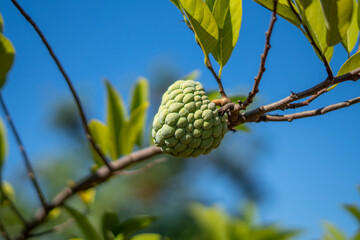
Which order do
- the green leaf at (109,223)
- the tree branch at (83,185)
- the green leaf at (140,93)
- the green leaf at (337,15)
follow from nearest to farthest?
the green leaf at (337,15) → the green leaf at (109,223) → the tree branch at (83,185) → the green leaf at (140,93)

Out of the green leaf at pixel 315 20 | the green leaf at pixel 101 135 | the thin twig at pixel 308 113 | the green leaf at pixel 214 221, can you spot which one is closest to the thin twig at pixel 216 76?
the thin twig at pixel 308 113

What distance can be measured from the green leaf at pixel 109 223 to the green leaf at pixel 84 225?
93 mm

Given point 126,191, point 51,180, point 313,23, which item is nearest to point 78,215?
point 313,23

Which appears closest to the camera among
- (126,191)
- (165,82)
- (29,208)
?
(29,208)

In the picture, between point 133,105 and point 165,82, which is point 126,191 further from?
point 133,105

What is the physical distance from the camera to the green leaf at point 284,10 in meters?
0.90

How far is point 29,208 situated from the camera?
19.3 ft

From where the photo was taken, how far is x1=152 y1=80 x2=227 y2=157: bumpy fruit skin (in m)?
0.93

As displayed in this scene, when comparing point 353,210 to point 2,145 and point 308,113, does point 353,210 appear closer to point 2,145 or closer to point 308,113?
point 308,113

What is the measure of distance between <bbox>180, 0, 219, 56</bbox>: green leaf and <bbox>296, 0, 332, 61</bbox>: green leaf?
0.23 m

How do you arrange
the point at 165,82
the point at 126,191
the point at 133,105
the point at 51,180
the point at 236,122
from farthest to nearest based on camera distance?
the point at 165,82 → the point at 126,191 → the point at 51,180 → the point at 133,105 → the point at 236,122

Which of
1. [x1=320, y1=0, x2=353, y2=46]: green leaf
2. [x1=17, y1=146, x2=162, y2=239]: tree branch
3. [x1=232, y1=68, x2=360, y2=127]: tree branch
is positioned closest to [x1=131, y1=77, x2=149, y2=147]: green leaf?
[x1=17, y1=146, x2=162, y2=239]: tree branch

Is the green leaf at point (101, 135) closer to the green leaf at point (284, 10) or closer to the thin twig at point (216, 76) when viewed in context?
the thin twig at point (216, 76)

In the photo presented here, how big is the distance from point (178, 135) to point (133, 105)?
0.75m
